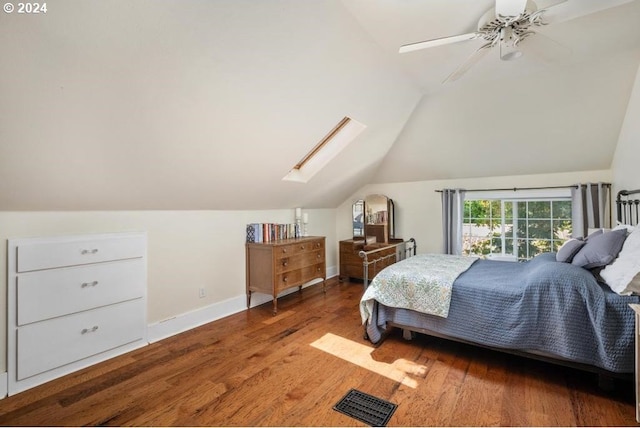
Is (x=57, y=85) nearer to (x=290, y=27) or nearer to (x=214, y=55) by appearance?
(x=214, y=55)

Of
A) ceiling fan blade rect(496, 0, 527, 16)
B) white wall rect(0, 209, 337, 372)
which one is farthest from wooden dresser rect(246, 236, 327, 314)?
ceiling fan blade rect(496, 0, 527, 16)

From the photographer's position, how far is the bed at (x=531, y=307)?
186 cm

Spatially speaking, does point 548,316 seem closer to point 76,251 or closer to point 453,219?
point 453,219

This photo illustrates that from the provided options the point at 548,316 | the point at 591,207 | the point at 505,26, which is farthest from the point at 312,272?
the point at 591,207

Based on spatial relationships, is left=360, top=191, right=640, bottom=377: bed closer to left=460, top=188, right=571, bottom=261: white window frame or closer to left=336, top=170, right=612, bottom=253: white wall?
left=460, top=188, right=571, bottom=261: white window frame

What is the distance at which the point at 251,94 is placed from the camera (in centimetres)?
222

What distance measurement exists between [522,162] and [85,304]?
4.86 meters

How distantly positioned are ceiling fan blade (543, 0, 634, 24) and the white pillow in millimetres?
1397

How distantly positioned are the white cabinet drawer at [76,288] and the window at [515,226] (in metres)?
4.29

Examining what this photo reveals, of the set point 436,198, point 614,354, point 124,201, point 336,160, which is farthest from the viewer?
point 436,198

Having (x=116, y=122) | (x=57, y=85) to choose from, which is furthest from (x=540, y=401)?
(x=57, y=85)

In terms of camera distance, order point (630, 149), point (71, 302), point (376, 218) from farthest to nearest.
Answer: point (376, 218) → point (630, 149) → point (71, 302)

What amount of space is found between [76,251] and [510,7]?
3.32 metres

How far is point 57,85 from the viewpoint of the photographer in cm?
156
